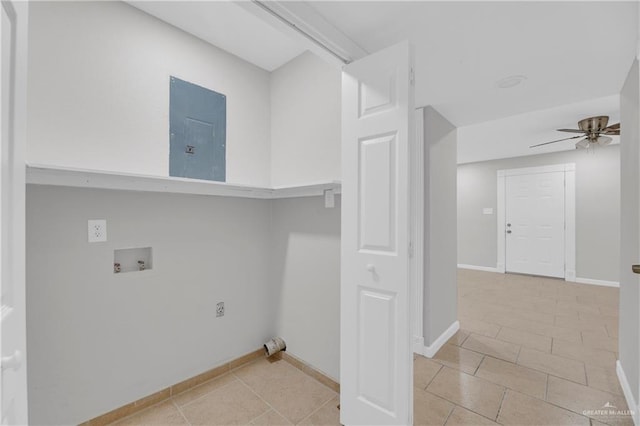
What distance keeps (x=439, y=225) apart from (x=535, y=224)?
14.4 ft

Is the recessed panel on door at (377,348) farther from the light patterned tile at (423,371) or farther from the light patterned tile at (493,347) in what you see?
the light patterned tile at (493,347)

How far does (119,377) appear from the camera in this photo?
5.82ft

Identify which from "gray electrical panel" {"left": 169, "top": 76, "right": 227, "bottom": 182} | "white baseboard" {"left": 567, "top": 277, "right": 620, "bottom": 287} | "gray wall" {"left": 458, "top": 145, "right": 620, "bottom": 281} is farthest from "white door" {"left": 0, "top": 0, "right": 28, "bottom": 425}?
"white baseboard" {"left": 567, "top": 277, "right": 620, "bottom": 287}

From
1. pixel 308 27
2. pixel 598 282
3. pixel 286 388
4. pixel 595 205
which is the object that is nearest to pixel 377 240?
pixel 308 27

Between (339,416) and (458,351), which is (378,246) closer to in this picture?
(339,416)

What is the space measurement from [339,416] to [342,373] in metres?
0.34

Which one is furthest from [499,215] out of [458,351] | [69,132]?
[69,132]

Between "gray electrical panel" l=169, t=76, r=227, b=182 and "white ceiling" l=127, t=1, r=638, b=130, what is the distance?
0.45m

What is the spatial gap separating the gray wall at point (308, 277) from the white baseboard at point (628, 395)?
1.77m

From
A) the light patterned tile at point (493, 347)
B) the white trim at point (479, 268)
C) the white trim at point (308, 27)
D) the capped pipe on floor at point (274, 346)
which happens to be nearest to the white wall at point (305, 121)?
the white trim at point (308, 27)

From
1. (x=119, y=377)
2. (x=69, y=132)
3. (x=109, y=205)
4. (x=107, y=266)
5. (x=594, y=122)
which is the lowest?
(x=119, y=377)

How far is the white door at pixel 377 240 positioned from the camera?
1.46 m

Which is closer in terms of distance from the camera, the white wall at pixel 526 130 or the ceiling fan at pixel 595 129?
the white wall at pixel 526 130

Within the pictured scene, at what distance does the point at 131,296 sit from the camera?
183 centimetres
